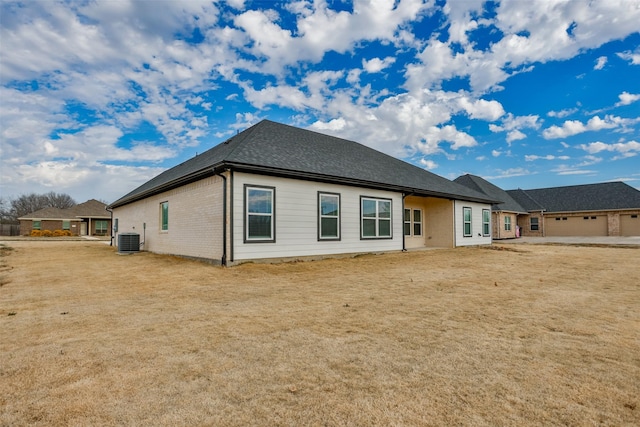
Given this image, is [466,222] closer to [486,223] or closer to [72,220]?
[486,223]

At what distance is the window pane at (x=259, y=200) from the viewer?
988cm

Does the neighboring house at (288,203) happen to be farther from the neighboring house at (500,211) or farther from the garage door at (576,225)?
the garage door at (576,225)

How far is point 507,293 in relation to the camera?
20.3ft

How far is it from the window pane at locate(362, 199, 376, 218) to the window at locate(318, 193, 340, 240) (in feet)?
4.75

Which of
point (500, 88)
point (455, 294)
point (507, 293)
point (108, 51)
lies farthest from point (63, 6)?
point (500, 88)

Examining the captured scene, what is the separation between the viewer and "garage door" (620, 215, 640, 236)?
91.3 ft

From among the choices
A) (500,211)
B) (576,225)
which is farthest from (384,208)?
(576,225)

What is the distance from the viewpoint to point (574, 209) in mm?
30156

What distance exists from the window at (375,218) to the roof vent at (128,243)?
422 inches

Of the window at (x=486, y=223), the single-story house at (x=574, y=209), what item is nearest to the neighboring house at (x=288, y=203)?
the window at (x=486, y=223)

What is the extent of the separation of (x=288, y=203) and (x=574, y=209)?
31739 millimetres

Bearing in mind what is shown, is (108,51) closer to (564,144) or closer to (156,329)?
(156,329)

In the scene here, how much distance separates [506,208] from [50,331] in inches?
1252

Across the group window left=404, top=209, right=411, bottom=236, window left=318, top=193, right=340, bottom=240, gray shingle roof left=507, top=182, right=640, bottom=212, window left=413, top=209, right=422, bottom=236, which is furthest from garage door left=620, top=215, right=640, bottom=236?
window left=318, top=193, right=340, bottom=240
